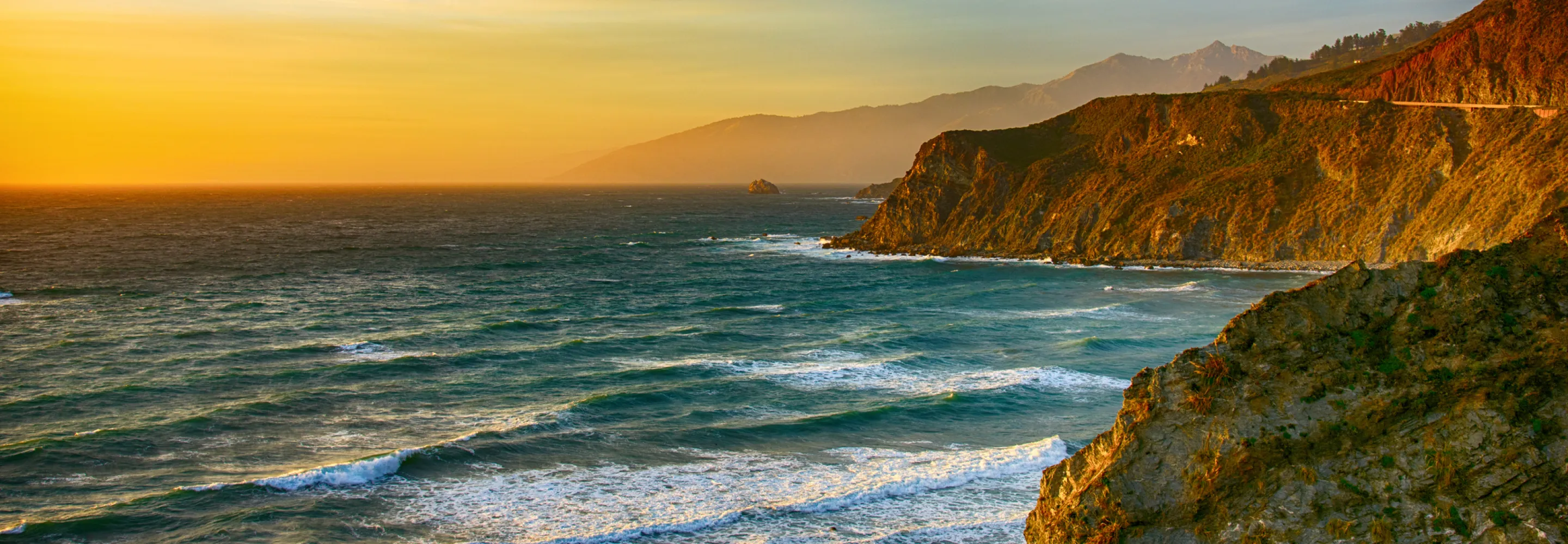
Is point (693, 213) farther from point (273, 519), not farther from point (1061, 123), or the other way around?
point (273, 519)

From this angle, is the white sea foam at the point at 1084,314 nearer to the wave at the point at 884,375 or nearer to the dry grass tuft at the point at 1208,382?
the wave at the point at 884,375

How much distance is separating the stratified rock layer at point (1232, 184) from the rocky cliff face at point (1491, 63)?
3641 mm

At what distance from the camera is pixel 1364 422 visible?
12258 millimetres

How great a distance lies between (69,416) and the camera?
31188 mm

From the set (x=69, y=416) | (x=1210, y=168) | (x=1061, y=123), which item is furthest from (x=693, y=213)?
(x=69, y=416)

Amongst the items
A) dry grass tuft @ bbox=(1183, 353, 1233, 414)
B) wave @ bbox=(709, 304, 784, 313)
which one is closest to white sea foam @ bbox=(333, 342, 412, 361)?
wave @ bbox=(709, 304, 784, 313)

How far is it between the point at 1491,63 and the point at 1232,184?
68.7 feet

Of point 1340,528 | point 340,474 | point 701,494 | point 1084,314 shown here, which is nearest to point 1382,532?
point 1340,528

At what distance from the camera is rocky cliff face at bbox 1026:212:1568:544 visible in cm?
1149

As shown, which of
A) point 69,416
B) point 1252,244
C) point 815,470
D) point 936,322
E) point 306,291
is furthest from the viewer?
point 1252,244

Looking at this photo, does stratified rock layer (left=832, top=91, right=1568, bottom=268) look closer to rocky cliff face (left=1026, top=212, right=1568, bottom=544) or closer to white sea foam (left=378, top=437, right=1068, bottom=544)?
white sea foam (left=378, top=437, right=1068, bottom=544)

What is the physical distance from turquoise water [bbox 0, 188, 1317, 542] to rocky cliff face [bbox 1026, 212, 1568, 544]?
26.4 ft

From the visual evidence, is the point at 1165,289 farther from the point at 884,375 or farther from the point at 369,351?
the point at 369,351

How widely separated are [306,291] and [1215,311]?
188ft
